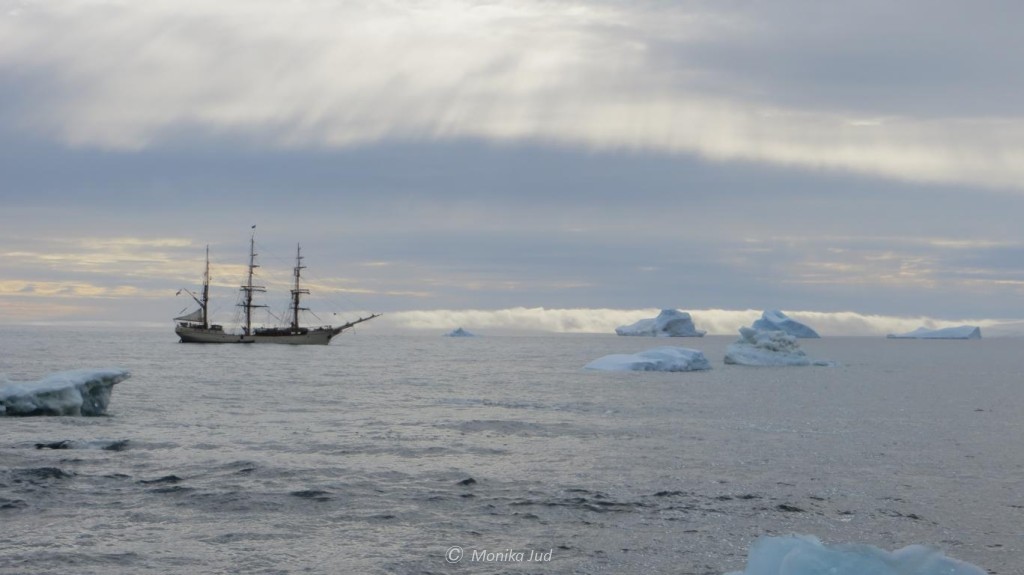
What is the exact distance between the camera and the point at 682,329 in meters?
174

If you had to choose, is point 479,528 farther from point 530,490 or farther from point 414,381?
point 414,381

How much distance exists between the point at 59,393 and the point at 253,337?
108885mm

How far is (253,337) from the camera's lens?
136m

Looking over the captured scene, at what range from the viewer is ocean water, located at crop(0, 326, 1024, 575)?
539 inches

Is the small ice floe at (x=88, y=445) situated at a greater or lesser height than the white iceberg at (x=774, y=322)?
lesser

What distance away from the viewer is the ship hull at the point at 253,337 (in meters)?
133

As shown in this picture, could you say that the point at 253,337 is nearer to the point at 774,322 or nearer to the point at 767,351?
the point at 774,322

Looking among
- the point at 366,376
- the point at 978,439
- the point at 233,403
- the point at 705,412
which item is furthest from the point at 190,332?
the point at 978,439

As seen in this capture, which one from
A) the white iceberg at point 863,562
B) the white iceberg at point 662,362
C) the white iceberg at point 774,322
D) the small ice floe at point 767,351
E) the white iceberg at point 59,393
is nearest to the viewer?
the white iceberg at point 863,562

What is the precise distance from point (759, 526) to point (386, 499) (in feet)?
21.2

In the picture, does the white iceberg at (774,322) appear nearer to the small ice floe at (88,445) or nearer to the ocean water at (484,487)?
the ocean water at (484,487)

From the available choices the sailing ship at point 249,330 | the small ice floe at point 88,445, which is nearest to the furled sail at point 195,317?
the sailing ship at point 249,330

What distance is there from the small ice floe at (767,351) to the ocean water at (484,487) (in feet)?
132

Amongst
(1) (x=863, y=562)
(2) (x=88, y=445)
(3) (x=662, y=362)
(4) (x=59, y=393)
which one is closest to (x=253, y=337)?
(3) (x=662, y=362)
